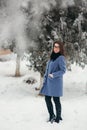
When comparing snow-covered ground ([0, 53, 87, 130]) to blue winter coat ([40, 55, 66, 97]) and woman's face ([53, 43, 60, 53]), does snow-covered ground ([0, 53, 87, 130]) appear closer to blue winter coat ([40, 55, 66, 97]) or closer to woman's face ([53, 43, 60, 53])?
blue winter coat ([40, 55, 66, 97])

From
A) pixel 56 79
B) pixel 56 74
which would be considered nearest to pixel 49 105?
pixel 56 79

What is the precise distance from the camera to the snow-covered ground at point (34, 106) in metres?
7.72

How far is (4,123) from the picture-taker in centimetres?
784

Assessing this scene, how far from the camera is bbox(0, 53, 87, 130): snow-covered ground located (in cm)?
772

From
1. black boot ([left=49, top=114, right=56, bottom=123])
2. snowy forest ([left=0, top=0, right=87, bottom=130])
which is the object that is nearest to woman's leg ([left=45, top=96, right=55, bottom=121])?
black boot ([left=49, top=114, right=56, bottom=123])

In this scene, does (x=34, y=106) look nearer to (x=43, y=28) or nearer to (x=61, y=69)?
(x=61, y=69)

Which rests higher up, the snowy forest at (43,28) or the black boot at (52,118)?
the snowy forest at (43,28)

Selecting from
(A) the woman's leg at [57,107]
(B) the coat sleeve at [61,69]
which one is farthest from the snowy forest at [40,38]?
(B) the coat sleeve at [61,69]

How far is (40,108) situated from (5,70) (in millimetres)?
7464

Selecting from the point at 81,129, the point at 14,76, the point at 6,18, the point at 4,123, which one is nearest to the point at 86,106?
the point at 81,129

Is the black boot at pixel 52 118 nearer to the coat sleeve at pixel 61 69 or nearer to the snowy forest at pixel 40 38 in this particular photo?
the snowy forest at pixel 40 38

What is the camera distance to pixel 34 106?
30.3ft

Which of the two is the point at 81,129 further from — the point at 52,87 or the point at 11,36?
the point at 11,36

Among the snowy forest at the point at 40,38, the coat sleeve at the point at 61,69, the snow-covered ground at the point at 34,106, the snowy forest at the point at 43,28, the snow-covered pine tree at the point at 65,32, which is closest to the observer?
the coat sleeve at the point at 61,69
